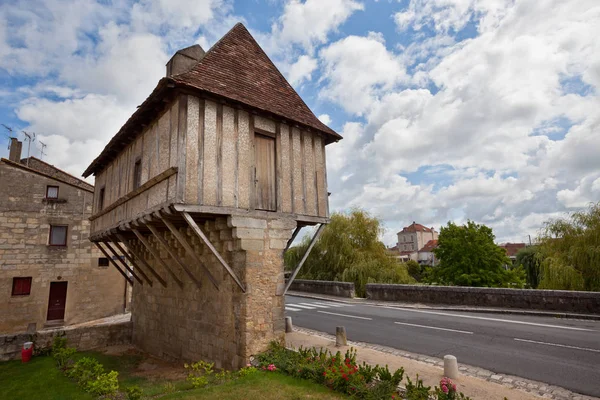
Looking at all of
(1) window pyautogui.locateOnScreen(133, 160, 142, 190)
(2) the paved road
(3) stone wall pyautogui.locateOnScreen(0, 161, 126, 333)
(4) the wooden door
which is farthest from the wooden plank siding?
(3) stone wall pyautogui.locateOnScreen(0, 161, 126, 333)

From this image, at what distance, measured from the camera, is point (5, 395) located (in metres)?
6.95

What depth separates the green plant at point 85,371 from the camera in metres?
7.27

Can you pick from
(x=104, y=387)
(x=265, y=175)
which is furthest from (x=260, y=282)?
(x=104, y=387)

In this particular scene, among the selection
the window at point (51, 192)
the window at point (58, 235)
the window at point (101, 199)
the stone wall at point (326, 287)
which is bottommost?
the stone wall at point (326, 287)

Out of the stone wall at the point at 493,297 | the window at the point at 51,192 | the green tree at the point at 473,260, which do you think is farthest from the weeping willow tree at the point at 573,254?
the window at the point at 51,192

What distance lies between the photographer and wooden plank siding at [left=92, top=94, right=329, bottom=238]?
22.3 feet

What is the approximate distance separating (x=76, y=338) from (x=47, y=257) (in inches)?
287

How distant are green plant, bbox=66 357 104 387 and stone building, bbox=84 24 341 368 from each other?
1.97 m

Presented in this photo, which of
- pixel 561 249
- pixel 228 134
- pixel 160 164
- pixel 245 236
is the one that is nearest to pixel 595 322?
pixel 561 249

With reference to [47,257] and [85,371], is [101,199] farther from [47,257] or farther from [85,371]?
[47,257]

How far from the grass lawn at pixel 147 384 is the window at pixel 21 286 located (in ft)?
23.6

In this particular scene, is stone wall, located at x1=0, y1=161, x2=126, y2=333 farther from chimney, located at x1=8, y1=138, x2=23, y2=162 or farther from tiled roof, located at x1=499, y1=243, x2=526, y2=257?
tiled roof, located at x1=499, y1=243, x2=526, y2=257

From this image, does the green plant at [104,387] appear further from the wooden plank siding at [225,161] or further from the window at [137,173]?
the window at [137,173]

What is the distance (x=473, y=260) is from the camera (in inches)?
784
